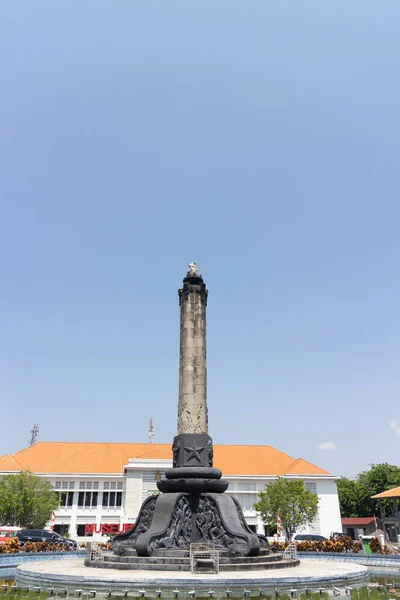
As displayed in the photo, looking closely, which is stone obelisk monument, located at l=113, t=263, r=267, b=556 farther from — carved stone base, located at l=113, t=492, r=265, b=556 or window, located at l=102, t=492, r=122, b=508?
window, located at l=102, t=492, r=122, b=508

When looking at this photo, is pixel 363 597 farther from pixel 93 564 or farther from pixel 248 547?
pixel 93 564

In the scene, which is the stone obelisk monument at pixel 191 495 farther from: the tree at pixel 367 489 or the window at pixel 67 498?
the tree at pixel 367 489

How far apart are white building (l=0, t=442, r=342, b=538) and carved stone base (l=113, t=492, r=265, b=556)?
27038 millimetres

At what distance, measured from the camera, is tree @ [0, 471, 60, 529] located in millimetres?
32938

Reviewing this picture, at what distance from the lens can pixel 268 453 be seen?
4794 centimetres

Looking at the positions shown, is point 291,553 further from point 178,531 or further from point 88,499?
point 88,499

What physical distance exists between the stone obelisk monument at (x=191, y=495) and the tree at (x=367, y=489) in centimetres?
4593

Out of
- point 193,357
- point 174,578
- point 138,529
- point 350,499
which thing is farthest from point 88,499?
point 174,578

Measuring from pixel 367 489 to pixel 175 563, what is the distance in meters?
51.8

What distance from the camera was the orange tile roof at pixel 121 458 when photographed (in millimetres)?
42406

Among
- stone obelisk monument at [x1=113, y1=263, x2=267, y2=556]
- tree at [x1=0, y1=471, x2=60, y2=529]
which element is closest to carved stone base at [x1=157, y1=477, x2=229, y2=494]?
stone obelisk monument at [x1=113, y1=263, x2=267, y2=556]

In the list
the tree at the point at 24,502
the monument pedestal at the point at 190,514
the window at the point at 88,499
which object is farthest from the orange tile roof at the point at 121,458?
the monument pedestal at the point at 190,514

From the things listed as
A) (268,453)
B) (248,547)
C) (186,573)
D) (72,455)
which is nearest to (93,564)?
(186,573)

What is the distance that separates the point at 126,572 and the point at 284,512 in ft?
86.2
